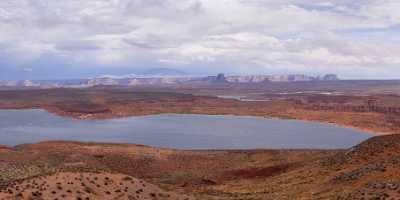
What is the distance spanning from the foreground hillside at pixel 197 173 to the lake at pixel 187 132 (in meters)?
12.6

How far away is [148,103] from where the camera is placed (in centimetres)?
13300

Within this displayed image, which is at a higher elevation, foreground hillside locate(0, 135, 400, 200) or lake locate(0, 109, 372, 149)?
foreground hillside locate(0, 135, 400, 200)

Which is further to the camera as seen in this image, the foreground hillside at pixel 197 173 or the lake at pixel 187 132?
the lake at pixel 187 132

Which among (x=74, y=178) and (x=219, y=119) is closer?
(x=74, y=178)

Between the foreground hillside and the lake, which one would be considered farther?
the lake

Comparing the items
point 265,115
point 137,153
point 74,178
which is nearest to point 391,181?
point 74,178

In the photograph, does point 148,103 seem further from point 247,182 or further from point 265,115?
point 247,182

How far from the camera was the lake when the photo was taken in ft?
232

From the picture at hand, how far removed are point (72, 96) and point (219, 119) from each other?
220 feet

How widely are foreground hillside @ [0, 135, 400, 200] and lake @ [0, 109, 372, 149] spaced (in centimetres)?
1259

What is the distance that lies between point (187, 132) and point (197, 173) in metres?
35.9

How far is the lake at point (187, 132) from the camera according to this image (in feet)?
232

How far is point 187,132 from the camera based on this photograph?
81.9m

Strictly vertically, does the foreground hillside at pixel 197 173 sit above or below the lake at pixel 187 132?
above
